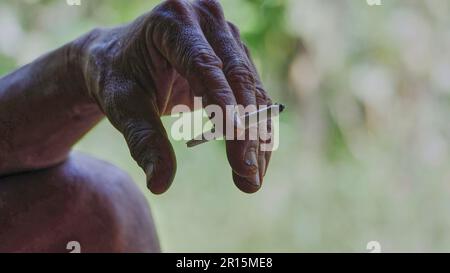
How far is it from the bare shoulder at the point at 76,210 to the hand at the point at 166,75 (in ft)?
0.53

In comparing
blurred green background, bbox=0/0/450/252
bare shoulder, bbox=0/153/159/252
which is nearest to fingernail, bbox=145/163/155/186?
bare shoulder, bbox=0/153/159/252

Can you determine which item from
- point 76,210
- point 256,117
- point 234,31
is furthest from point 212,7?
point 76,210

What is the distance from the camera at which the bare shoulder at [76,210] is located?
79 cm

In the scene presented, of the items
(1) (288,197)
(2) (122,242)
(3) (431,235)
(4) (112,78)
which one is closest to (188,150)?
(1) (288,197)

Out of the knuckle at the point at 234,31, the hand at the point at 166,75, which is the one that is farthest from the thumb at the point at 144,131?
the knuckle at the point at 234,31

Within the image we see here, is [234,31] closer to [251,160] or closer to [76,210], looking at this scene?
[251,160]

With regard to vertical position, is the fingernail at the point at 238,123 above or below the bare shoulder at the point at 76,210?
above

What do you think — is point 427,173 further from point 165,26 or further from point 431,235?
point 165,26

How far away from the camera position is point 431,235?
2.27m

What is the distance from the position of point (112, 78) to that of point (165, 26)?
66 millimetres

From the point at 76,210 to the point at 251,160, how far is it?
34 centimetres

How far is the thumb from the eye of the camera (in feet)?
1.83

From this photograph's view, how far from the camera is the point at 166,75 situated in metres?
0.65

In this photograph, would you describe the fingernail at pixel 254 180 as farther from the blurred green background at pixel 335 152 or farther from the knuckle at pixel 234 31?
the blurred green background at pixel 335 152
